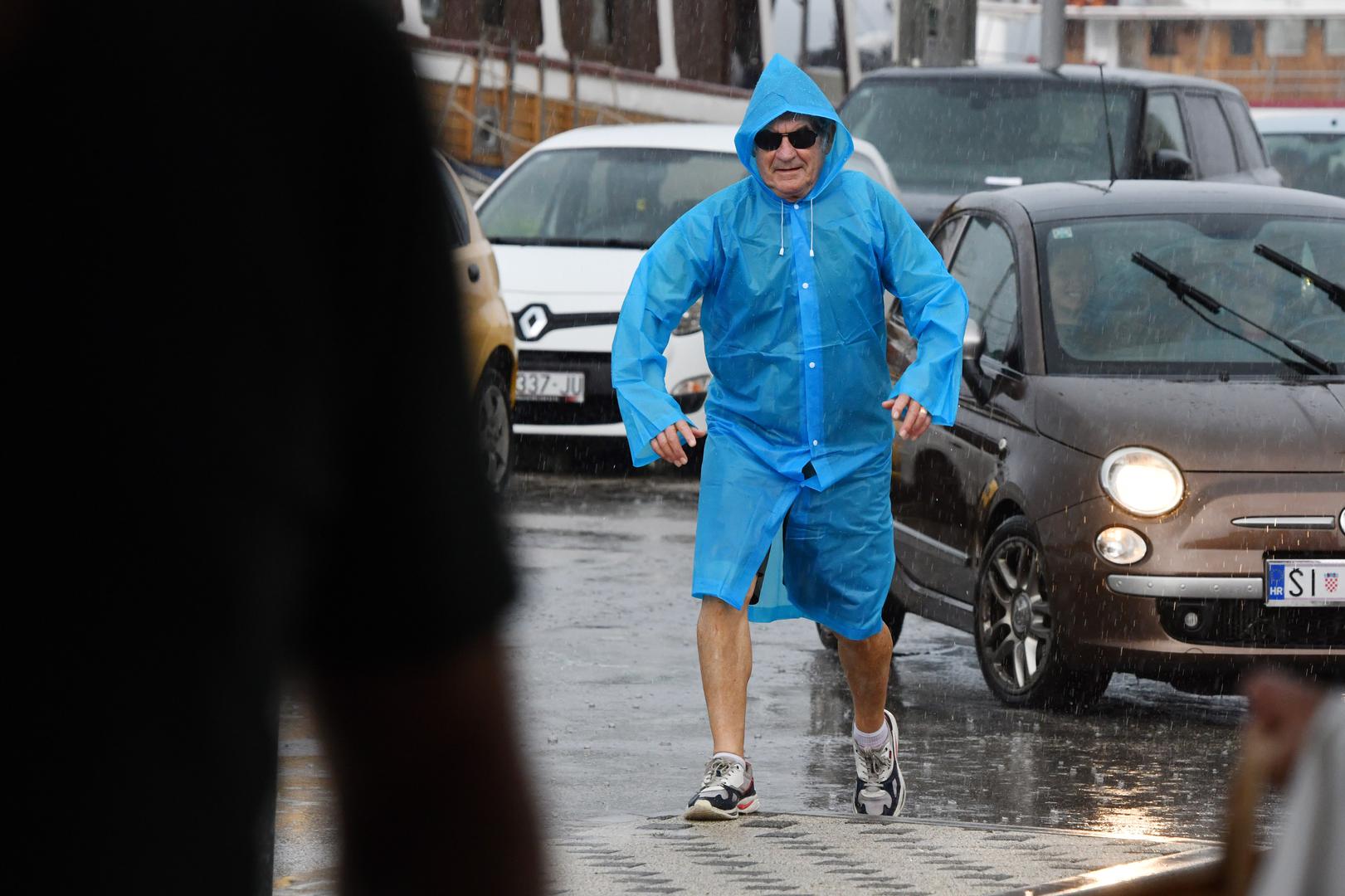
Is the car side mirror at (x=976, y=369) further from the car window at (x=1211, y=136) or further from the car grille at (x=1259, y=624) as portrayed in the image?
the car window at (x=1211, y=136)

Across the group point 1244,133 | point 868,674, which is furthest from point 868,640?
point 1244,133

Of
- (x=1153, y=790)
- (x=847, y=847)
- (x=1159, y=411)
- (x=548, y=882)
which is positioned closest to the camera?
(x=548, y=882)

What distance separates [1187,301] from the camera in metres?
8.43

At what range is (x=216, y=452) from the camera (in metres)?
1.43

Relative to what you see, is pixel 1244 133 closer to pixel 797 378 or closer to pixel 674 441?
pixel 797 378

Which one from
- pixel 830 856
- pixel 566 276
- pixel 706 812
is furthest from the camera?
pixel 566 276

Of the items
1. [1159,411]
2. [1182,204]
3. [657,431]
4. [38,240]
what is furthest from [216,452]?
[1182,204]

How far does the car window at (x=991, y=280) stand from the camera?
853 centimetres

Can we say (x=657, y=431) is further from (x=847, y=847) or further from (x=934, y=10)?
(x=934, y=10)

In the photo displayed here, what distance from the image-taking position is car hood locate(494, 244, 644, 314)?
13.8m

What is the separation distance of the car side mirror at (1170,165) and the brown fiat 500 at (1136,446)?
5.10 meters

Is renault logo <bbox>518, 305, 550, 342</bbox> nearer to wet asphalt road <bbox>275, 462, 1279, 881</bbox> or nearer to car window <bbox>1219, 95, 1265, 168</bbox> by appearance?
wet asphalt road <bbox>275, 462, 1279, 881</bbox>

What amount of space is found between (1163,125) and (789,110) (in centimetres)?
926

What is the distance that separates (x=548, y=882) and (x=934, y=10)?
73.7 feet
